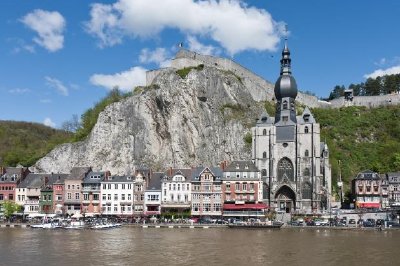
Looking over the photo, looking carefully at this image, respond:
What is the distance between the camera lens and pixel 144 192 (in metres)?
81.8

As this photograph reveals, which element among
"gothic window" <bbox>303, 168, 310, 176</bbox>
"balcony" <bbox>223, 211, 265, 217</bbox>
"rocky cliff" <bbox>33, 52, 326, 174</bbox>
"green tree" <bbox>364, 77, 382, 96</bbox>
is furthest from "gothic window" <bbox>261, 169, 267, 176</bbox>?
"green tree" <bbox>364, 77, 382, 96</bbox>

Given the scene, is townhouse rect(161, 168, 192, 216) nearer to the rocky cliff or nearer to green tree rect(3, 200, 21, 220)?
the rocky cliff

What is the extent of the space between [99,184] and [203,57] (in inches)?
1773

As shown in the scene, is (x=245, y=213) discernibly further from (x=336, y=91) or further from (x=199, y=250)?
(x=336, y=91)

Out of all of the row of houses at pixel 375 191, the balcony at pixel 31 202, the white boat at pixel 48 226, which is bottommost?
the white boat at pixel 48 226

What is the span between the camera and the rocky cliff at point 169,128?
3740 inches

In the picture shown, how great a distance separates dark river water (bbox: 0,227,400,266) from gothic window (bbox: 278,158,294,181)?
3159cm

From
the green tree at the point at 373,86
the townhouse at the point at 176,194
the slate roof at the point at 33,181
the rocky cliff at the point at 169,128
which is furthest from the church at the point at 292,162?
the green tree at the point at 373,86

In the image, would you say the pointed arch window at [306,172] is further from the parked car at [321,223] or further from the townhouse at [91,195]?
the townhouse at [91,195]

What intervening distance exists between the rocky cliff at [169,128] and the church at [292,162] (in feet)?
33.9

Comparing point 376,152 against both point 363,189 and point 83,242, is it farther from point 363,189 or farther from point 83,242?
point 83,242

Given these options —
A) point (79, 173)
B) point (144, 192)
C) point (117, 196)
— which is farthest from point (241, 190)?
point (79, 173)

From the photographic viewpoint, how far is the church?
84.8 metres

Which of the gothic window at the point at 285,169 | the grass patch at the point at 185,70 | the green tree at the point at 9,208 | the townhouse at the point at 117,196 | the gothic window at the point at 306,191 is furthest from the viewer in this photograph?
the grass patch at the point at 185,70
